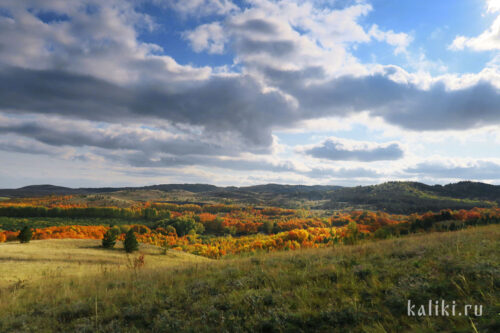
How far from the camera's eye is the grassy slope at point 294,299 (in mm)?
6359

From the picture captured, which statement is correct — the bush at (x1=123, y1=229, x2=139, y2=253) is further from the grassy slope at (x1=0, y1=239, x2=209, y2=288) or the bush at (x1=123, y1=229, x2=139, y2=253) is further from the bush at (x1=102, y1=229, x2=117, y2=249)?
the bush at (x1=102, y1=229, x2=117, y2=249)

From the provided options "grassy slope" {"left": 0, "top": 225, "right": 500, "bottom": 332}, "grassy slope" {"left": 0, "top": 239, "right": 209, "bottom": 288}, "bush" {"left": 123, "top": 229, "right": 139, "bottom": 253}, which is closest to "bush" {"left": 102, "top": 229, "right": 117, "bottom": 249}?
"grassy slope" {"left": 0, "top": 239, "right": 209, "bottom": 288}

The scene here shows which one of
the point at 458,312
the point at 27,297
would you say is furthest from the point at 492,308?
the point at 27,297

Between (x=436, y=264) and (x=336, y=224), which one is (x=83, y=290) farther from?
(x=336, y=224)

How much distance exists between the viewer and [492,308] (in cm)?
569

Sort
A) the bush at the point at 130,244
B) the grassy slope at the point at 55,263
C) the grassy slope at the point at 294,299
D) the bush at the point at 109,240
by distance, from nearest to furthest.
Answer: the grassy slope at the point at 294,299, the grassy slope at the point at 55,263, the bush at the point at 130,244, the bush at the point at 109,240

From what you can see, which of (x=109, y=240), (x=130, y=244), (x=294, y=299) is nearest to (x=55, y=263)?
(x=130, y=244)

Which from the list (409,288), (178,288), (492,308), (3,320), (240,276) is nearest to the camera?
(492,308)

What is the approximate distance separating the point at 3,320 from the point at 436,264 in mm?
16012

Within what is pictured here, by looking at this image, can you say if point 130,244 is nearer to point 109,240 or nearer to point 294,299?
point 109,240

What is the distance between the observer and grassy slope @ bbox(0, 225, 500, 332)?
6359 mm

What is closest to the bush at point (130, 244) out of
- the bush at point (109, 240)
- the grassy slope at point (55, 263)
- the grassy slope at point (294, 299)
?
the grassy slope at point (55, 263)

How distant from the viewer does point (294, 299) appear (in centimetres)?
788

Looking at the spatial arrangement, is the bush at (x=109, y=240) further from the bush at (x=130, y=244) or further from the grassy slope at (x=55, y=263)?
the bush at (x=130, y=244)
